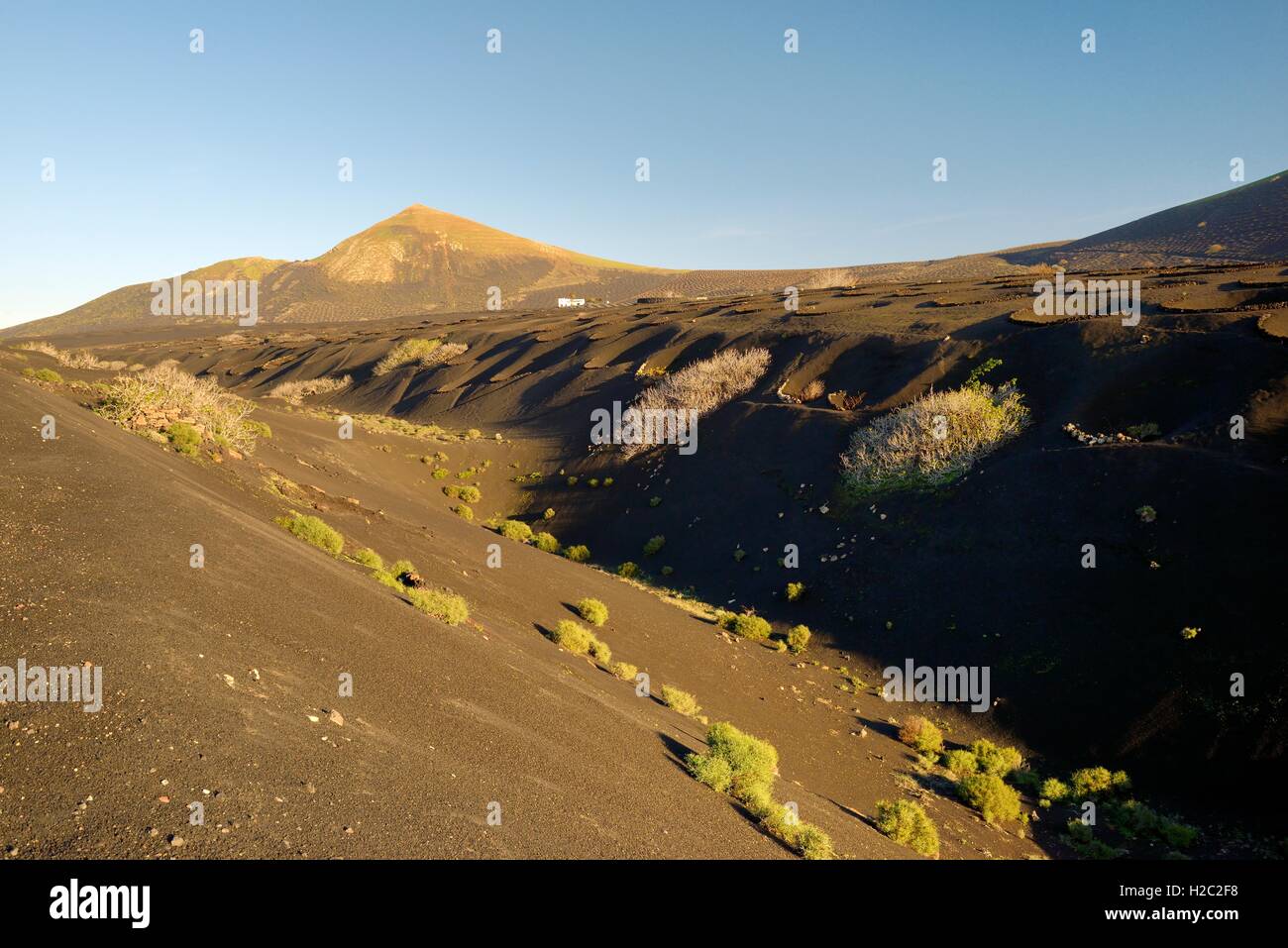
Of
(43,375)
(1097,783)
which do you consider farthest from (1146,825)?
(43,375)

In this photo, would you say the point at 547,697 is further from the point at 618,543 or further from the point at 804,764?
Result: the point at 618,543

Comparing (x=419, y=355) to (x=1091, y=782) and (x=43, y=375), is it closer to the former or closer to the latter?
(x=43, y=375)

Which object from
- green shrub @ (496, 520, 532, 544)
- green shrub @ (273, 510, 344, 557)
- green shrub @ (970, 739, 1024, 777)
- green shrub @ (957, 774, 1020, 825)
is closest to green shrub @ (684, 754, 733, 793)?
green shrub @ (957, 774, 1020, 825)

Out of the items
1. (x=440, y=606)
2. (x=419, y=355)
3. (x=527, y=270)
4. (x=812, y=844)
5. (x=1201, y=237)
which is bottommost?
(x=812, y=844)
